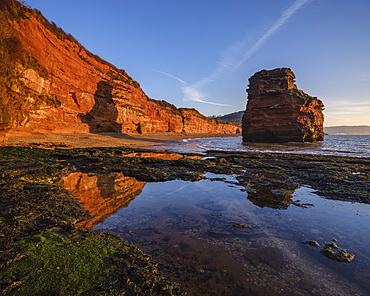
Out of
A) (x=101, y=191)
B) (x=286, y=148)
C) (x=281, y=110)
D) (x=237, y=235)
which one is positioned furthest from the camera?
(x=281, y=110)

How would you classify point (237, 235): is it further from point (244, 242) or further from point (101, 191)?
point (101, 191)

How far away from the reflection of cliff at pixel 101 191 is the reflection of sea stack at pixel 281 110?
1594 inches

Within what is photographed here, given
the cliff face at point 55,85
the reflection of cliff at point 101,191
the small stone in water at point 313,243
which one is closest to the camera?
the small stone in water at point 313,243

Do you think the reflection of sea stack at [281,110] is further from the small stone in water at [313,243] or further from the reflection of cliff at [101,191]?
the small stone in water at [313,243]

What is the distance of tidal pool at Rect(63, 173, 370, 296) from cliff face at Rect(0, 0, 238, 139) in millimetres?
13811

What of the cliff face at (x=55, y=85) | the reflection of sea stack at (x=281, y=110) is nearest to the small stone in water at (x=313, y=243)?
the cliff face at (x=55, y=85)

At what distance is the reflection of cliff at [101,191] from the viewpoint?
13.6 ft

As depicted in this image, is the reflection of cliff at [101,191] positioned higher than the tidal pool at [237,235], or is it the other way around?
the reflection of cliff at [101,191]

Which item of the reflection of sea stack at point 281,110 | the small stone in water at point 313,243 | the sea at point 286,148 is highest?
the reflection of sea stack at point 281,110

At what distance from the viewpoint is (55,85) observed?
22656mm

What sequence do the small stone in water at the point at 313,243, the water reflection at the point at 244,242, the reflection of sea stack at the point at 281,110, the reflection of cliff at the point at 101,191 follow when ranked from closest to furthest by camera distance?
1. the water reflection at the point at 244,242
2. the small stone in water at the point at 313,243
3. the reflection of cliff at the point at 101,191
4. the reflection of sea stack at the point at 281,110

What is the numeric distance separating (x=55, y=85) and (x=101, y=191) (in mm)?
24184

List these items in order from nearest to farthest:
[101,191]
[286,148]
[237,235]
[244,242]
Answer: [244,242] < [237,235] < [101,191] < [286,148]

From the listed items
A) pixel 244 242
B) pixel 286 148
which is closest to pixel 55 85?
pixel 244 242
